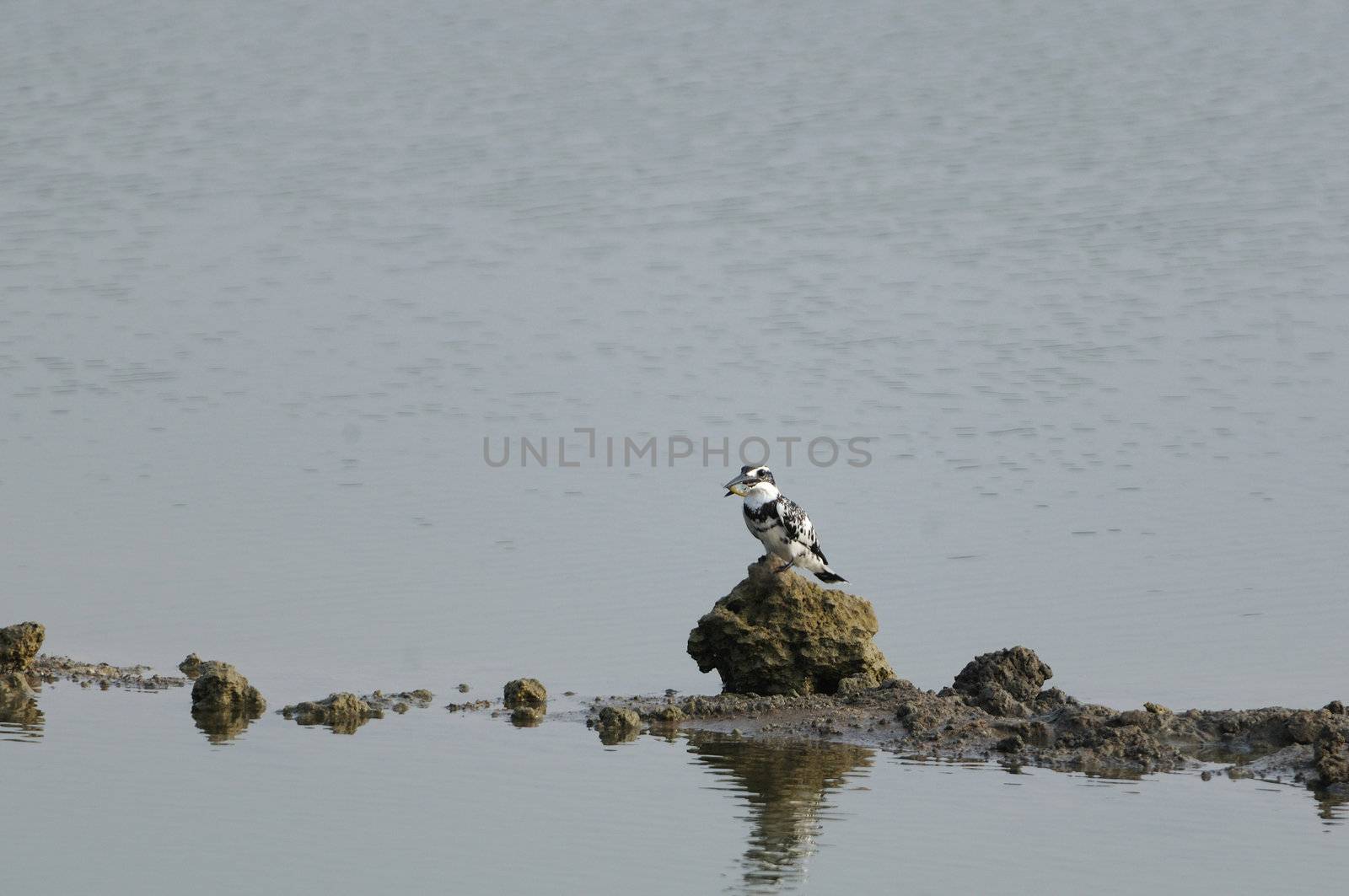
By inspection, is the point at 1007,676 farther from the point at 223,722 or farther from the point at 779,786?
the point at 223,722

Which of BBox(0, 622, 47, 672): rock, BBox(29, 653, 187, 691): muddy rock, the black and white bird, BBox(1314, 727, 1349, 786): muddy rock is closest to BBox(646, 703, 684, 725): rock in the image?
the black and white bird

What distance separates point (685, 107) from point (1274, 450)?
2609cm

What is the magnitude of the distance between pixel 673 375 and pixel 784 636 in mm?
12100

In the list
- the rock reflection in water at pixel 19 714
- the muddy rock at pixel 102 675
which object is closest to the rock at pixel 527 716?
the muddy rock at pixel 102 675

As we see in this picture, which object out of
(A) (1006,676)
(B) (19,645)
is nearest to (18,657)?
(B) (19,645)

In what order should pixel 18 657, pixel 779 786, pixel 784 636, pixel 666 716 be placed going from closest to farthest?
pixel 779 786 → pixel 666 716 → pixel 784 636 → pixel 18 657

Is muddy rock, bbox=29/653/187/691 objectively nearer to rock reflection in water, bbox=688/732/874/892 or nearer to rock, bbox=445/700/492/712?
rock, bbox=445/700/492/712

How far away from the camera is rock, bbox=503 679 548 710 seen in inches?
599

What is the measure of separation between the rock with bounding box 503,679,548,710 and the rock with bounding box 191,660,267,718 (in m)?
1.63

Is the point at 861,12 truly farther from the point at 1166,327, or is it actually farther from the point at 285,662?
the point at 285,662

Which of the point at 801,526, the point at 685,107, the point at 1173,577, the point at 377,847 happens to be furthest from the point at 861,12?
the point at 377,847

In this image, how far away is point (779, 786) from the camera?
13.6 metres

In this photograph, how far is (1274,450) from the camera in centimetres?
2392

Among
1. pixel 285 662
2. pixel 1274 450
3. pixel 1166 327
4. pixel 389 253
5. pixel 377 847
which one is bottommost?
pixel 377 847
